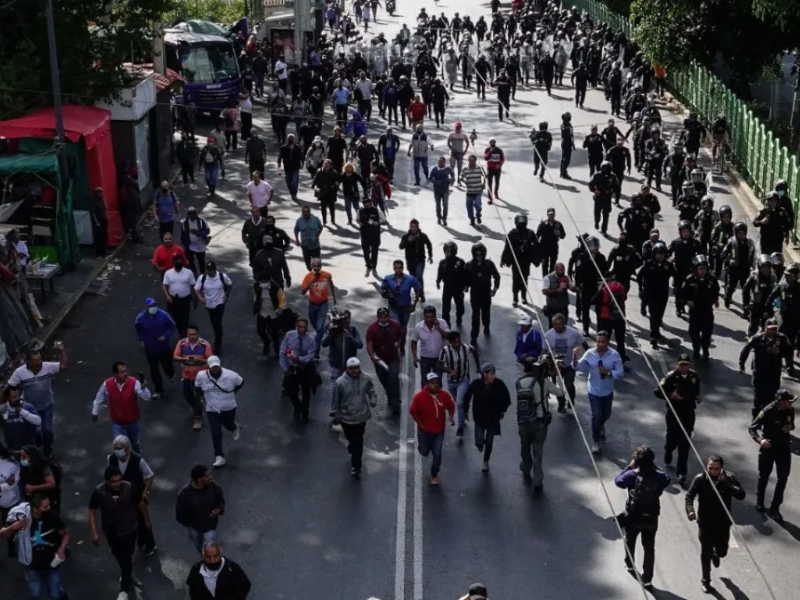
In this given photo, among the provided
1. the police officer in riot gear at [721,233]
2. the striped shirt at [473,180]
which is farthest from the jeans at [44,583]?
the striped shirt at [473,180]

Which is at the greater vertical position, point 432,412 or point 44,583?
point 432,412

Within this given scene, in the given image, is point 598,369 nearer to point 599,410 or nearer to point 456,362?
point 599,410

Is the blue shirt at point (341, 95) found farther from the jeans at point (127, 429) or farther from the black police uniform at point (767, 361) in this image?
the jeans at point (127, 429)

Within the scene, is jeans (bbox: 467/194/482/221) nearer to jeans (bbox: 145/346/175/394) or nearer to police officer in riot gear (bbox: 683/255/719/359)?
police officer in riot gear (bbox: 683/255/719/359)

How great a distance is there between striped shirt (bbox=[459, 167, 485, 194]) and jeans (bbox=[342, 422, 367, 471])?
9652mm

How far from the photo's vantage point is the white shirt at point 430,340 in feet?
51.4

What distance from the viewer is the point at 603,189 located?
22.7 meters

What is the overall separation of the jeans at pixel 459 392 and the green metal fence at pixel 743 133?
9.75 metres

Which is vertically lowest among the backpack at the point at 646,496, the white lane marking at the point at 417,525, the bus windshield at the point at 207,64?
the white lane marking at the point at 417,525

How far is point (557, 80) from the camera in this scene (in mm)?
40156

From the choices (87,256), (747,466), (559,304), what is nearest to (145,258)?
(87,256)

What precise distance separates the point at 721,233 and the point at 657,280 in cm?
258

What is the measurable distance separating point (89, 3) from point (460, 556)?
1573 cm

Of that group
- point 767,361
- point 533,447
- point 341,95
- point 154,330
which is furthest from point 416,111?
point 533,447
